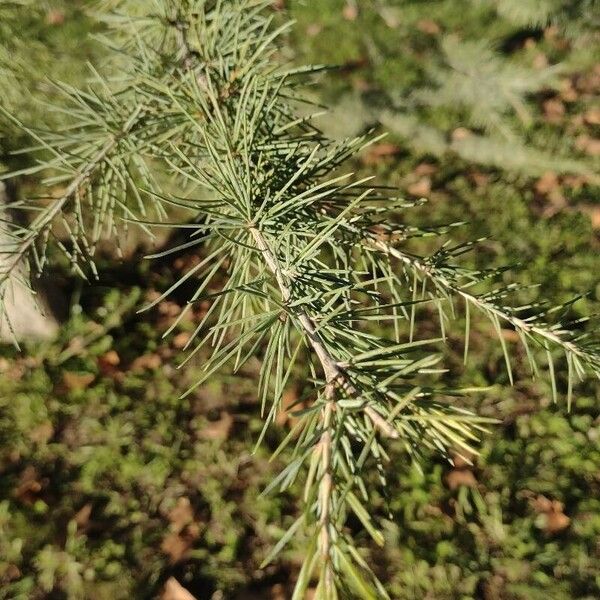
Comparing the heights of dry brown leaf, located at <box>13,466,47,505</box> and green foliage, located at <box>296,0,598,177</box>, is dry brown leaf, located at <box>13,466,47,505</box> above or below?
below

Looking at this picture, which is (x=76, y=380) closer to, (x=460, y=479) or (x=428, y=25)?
(x=460, y=479)

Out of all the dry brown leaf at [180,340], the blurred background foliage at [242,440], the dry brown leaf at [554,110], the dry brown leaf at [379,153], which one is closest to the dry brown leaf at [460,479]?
the blurred background foliage at [242,440]

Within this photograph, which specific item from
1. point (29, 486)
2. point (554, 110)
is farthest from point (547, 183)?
point (29, 486)

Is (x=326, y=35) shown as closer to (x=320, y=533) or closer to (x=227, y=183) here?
(x=227, y=183)

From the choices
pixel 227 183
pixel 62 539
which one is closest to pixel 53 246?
pixel 62 539

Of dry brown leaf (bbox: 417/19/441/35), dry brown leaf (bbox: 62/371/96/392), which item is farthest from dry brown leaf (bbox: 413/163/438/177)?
dry brown leaf (bbox: 62/371/96/392)

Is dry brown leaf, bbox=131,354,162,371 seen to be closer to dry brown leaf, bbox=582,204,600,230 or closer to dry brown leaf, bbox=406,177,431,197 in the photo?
dry brown leaf, bbox=406,177,431,197

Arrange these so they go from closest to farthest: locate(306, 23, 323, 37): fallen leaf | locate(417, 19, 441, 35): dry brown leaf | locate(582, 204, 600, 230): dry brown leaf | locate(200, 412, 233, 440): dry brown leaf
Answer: locate(200, 412, 233, 440): dry brown leaf < locate(582, 204, 600, 230): dry brown leaf < locate(417, 19, 441, 35): dry brown leaf < locate(306, 23, 323, 37): fallen leaf

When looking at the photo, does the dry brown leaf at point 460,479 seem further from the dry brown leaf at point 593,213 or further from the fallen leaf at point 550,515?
the dry brown leaf at point 593,213
